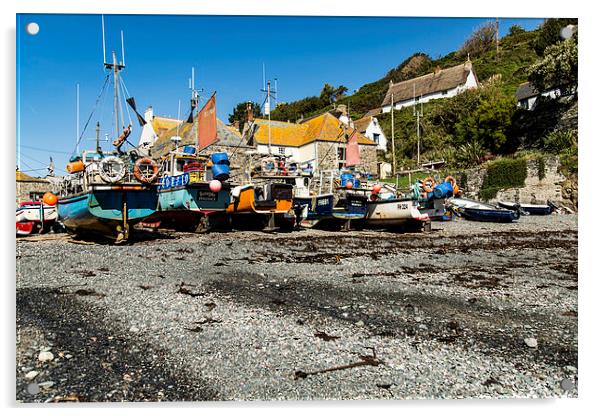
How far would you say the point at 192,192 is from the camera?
976 cm

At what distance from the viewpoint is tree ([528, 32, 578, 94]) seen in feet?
10.3

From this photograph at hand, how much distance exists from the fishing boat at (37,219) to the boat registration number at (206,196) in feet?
10.4

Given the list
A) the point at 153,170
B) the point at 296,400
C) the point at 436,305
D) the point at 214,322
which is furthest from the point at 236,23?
the point at 153,170

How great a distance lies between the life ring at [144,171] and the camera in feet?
23.8

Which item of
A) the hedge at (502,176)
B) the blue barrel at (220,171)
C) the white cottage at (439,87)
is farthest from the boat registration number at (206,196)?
the white cottage at (439,87)

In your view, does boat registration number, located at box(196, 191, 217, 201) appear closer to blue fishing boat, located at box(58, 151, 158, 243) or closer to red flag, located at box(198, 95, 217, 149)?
red flag, located at box(198, 95, 217, 149)

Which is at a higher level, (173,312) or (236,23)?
(236,23)

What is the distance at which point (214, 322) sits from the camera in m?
3.13

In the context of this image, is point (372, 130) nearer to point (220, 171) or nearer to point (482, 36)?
point (220, 171)

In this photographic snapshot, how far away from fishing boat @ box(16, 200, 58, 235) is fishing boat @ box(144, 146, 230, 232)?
2.16m

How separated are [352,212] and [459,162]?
808 cm
